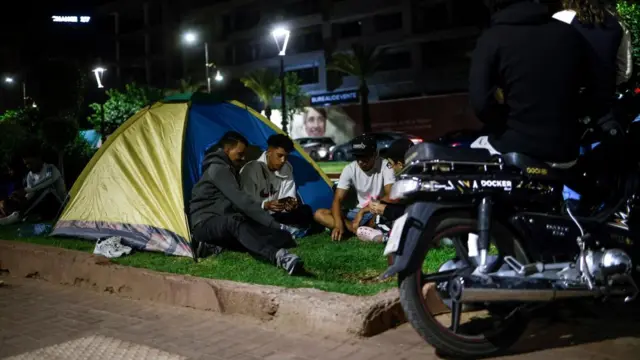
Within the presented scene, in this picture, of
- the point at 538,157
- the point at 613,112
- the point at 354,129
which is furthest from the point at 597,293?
the point at 354,129

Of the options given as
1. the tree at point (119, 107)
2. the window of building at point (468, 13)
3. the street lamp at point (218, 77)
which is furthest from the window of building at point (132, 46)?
the window of building at point (468, 13)

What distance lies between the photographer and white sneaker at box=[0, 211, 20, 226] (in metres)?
9.41

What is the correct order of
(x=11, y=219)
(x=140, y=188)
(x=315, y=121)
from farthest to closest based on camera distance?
(x=315, y=121) → (x=11, y=219) → (x=140, y=188)

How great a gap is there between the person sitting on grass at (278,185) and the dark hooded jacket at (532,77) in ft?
12.0

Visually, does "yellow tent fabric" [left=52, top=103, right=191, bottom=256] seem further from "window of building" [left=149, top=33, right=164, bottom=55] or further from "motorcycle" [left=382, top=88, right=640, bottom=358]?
"window of building" [left=149, top=33, right=164, bottom=55]

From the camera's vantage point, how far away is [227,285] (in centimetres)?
486

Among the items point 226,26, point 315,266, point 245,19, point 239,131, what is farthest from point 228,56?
point 315,266

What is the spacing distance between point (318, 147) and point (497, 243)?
2932 centimetres

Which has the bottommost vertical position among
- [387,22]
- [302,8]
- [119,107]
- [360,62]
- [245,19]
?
[119,107]

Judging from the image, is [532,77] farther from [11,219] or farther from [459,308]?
[11,219]

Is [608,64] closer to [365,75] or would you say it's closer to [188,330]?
[188,330]

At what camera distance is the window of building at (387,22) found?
40688mm

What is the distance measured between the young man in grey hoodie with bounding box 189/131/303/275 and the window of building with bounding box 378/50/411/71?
114ft

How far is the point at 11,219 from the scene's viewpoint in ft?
31.0
